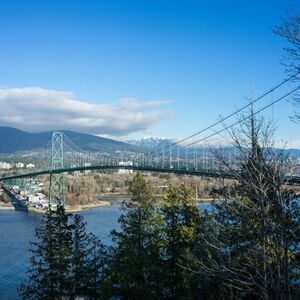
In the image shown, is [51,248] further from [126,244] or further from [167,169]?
[167,169]

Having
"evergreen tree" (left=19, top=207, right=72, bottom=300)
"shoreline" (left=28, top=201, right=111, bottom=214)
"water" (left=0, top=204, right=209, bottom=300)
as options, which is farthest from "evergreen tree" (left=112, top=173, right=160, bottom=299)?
"shoreline" (left=28, top=201, right=111, bottom=214)

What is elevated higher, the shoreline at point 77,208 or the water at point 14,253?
the water at point 14,253

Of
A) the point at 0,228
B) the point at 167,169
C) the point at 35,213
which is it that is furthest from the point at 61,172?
the point at 167,169

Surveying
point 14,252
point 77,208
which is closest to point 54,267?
point 14,252

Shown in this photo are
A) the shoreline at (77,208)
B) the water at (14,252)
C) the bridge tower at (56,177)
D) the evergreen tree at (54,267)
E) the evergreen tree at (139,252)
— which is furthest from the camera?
the bridge tower at (56,177)

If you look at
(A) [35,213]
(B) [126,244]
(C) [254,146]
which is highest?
(C) [254,146]

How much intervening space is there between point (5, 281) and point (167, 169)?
40.1 ft

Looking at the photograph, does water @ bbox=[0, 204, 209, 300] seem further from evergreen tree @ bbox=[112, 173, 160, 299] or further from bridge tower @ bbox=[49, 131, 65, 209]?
bridge tower @ bbox=[49, 131, 65, 209]

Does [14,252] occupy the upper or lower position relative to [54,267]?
lower

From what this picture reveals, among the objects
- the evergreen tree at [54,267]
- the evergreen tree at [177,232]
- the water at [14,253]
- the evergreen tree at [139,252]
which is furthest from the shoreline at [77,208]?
the evergreen tree at [177,232]

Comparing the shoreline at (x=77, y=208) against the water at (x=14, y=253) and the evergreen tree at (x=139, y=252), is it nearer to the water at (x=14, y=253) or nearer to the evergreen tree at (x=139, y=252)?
the water at (x=14, y=253)

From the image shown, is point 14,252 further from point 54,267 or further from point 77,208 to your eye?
point 77,208

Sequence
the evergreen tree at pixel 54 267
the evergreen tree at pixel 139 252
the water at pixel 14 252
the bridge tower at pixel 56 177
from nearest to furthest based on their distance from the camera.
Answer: the evergreen tree at pixel 139 252 < the evergreen tree at pixel 54 267 < the water at pixel 14 252 < the bridge tower at pixel 56 177

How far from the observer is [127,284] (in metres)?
7.88
